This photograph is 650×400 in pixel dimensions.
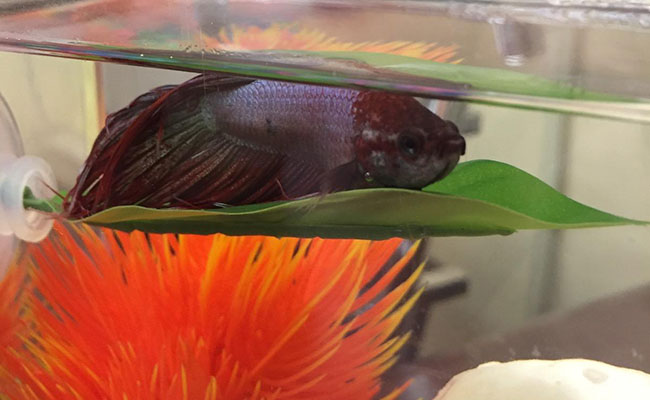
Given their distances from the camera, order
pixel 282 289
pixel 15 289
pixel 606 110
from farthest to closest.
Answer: pixel 15 289, pixel 282 289, pixel 606 110

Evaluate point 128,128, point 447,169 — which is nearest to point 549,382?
point 447,169

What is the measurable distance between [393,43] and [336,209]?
0.21 m

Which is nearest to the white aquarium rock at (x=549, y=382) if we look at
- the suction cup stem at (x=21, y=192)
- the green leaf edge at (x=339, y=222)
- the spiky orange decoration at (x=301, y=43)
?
the green leaf edge at (x=339, y=222)

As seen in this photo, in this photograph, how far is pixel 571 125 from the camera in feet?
1.55

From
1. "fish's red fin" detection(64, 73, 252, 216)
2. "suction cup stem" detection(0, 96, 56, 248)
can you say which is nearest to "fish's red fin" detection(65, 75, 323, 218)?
"fish's red fin" detection(64, 73, 252, 216)

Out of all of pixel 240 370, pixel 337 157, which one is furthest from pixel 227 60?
pixel 240 370

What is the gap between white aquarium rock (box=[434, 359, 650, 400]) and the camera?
1.62 feet

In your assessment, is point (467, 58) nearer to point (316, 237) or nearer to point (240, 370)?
point (316, 237)

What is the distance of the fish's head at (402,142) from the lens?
0.47 metres

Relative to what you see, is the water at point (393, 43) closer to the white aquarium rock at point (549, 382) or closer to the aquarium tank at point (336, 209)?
the aquarium tank at point (336, 209)

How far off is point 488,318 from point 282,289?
17 cm

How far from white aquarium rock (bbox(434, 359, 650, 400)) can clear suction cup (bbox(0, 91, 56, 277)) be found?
45cm

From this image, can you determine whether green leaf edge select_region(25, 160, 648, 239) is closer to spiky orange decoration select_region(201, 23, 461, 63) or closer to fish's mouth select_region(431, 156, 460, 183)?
fish's mouth select_region(431, 156, 460, 183)

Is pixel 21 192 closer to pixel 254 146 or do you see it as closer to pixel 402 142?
pixel 254 146
